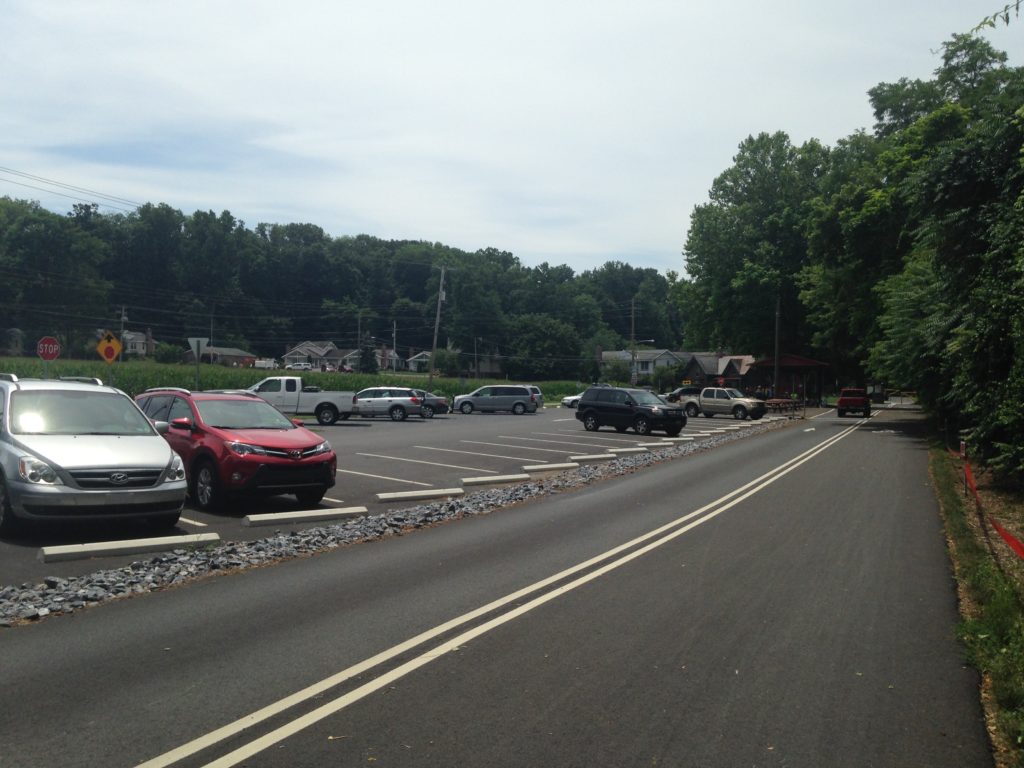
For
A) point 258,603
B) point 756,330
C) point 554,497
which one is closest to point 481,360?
point 756,330

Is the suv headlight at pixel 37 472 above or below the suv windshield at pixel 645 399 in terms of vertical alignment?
below

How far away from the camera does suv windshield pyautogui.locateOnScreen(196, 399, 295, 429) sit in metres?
13.2

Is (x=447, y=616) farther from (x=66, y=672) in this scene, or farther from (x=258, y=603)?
(x=66, y=672)

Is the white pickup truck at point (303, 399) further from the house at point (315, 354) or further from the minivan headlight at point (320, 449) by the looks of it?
the house at point (315, 354)

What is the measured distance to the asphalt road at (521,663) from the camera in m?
4.49

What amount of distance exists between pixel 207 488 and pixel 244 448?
0.95 metres

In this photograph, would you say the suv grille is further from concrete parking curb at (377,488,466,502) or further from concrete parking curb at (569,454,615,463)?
concrete parking curb at (569,454,615,463)

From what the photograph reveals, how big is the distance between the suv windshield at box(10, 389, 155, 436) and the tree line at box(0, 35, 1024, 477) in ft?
36.2

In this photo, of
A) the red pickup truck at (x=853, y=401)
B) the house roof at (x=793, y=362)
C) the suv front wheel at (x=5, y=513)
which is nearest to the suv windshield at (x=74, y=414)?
the suv front wheel at (x=5, y=513)

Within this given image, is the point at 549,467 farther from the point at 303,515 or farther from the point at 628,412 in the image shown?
the point at 628,412

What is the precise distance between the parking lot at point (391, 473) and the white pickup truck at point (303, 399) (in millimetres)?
1556

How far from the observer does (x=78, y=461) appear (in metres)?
9.88

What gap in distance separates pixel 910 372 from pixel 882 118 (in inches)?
1290

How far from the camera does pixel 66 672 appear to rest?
18.3ft
